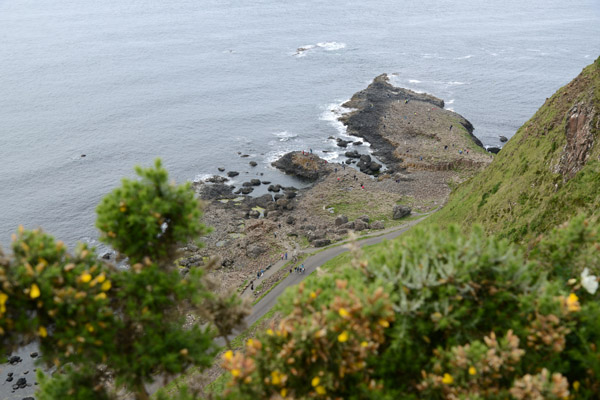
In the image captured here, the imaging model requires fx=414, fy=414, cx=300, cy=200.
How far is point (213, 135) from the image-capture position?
333 ft

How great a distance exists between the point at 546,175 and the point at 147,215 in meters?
32.0

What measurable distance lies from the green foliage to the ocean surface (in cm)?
5684

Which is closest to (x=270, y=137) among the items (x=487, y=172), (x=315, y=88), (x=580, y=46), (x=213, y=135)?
(x=213, y=135)

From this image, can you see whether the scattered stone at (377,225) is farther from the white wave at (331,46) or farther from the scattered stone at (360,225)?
the white wave at (331,46)

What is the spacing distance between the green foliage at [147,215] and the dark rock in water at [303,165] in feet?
224

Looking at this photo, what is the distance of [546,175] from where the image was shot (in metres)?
33.9

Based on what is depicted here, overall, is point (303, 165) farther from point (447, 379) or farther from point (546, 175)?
point (447, 379)

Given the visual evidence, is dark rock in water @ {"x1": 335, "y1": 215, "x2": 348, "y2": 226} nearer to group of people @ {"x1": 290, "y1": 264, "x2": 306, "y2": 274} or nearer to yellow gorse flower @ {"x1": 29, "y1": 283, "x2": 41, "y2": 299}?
group of people @ {"x1": 290, "y1": 264, "x2": 306, "y2": 274}

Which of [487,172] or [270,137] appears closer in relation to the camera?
[487,172]

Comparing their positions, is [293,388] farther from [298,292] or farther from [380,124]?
[380,124]

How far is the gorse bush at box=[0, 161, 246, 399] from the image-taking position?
13.7m

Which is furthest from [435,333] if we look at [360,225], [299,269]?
[360,225]

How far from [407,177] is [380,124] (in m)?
26.5

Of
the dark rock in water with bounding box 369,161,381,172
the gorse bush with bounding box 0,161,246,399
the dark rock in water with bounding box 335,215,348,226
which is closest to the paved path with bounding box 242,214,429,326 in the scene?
the dark rock in water with bounding box 335,215,348,226
